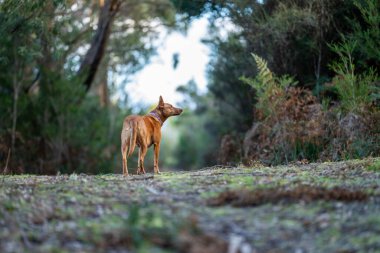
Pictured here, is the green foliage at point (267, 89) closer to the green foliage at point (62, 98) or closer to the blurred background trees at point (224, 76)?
the blurred background trees at point (224, 76)

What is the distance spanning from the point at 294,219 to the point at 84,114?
20018 millimetres

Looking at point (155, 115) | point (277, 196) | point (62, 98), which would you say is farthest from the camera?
point (62, 98)

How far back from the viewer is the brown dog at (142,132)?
11.0 meters

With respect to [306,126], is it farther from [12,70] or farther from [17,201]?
[12,70]

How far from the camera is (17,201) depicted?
7.73 meters

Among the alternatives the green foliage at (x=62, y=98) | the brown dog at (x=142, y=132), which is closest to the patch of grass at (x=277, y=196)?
the brown dog at (x=142, y=132)

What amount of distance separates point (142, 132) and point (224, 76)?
12.2 metres

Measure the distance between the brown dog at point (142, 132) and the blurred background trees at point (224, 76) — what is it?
3.52m

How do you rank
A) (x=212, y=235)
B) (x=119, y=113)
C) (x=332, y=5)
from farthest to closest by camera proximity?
(x=119, y=113)
(x=332, y=5)
(x=212, y=235)

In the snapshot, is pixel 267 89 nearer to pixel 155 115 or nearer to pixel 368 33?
pixel 368 33

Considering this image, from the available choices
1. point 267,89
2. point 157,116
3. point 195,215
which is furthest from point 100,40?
point 195,215

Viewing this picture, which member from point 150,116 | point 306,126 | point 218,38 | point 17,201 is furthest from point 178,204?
point 218,38

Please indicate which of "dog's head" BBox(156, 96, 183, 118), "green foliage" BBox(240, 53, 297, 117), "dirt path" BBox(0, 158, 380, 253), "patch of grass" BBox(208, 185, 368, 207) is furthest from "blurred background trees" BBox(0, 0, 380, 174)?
"patch of grass" BBox(208, 185, 368, 207)

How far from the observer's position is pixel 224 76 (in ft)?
75.9
